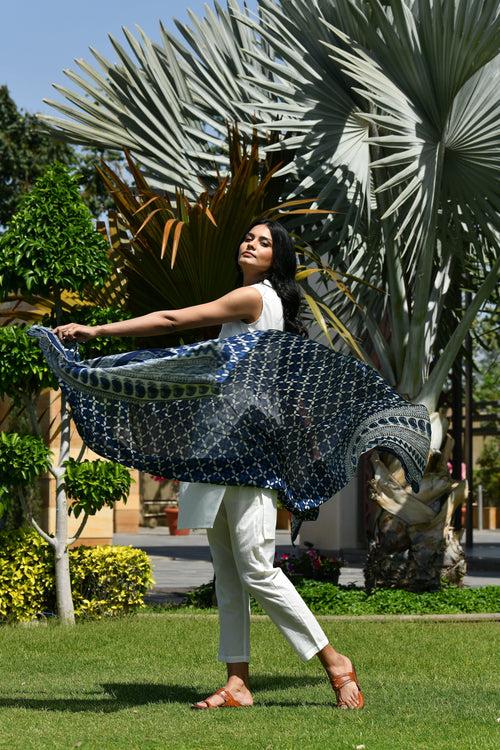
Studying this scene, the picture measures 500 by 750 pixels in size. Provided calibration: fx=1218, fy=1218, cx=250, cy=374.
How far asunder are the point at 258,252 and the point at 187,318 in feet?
1.53

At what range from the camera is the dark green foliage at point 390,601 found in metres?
8.87

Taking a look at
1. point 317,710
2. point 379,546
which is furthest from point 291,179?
point 317,710

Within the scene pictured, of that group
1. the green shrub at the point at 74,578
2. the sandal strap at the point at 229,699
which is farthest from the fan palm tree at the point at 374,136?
the sandal strap at the point at 229,699

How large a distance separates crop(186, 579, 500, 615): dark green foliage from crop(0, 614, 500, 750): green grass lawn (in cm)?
70

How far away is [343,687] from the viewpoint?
4477mm

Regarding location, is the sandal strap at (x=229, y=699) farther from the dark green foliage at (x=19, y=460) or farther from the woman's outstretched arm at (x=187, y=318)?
the dark green foliage at (x=19, y=460)

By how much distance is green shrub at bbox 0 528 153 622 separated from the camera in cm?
821

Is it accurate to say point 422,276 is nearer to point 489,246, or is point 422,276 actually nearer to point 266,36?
point 489,246

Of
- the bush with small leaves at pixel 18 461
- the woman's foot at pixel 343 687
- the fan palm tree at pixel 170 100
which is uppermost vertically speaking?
the fan palm tree at pixel 170 100

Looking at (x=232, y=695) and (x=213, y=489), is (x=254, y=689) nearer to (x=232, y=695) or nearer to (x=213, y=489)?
(x=232, y=695)

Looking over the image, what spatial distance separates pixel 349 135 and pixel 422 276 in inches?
47.6

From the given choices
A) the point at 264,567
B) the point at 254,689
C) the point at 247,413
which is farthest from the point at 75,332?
the point at 254,689

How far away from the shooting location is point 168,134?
31.0 ft

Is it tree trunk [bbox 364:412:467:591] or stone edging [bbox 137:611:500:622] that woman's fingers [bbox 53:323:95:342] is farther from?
tree trunk [bbox 364:412:467:591]
